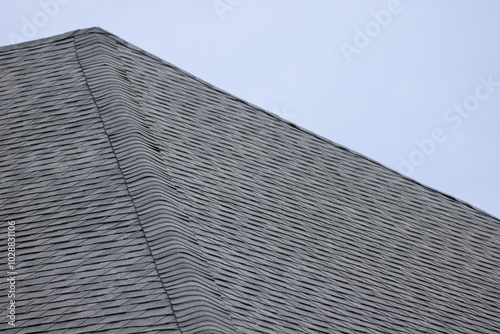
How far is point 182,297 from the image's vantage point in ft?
35.0

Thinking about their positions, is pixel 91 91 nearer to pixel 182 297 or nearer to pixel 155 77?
pixel 155 77

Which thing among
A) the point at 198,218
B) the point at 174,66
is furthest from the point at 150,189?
the point at 174,66

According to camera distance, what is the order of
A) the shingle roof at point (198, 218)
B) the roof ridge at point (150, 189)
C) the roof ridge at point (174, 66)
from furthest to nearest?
the roof ridge at point (174, 66), the shingle roof at point (198, 218), the roof ridge at point (150, 189)

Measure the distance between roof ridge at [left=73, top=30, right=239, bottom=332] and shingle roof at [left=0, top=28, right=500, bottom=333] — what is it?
3 cm

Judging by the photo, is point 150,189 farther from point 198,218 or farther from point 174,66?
point 174,66

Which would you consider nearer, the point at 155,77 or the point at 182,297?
the point at 182,297

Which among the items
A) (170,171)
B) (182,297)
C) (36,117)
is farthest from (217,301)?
(36,117)

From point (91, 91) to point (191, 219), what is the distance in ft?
12.5

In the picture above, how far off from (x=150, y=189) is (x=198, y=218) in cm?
70

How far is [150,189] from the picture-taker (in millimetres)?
12883

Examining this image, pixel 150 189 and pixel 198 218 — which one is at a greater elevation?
pixel 150 189

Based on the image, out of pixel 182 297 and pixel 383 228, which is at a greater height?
pixel 182 297

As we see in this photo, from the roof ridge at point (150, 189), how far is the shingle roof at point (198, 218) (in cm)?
3

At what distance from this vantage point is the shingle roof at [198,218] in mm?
11227
